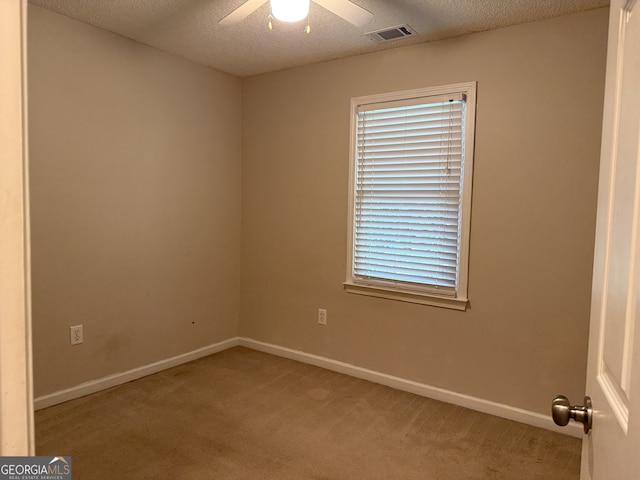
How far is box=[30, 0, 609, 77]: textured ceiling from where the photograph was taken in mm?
2463

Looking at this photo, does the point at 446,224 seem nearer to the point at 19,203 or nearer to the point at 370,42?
the point at 370,42

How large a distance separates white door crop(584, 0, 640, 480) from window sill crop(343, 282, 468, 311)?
2010mm

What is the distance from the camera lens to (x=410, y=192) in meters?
3.11

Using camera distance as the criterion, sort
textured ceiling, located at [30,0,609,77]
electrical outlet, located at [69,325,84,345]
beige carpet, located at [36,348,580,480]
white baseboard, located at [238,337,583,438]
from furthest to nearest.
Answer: electrical outlet, located at [69,325,84,345] → white baseboard, located at [238,337,583,438] → textured ceiling, located at [30,0,609,77] → beige carpet, located at [36,348,580,480]

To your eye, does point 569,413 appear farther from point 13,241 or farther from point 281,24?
point 281,24

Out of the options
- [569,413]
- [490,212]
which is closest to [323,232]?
[490,212]

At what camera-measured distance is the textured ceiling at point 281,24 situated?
246cm

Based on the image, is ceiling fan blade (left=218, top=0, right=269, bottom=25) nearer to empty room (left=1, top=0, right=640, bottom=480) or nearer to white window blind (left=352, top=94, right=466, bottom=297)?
empty room (left=1, top=0, right=640, bottom=480)

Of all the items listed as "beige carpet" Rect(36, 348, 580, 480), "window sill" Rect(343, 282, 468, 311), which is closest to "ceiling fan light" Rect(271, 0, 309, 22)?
"window sill" Rect(343, 282, 468, 311)

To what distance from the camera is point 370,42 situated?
119 inches

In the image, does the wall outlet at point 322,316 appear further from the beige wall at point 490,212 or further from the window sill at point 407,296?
the window sill at point 407,296

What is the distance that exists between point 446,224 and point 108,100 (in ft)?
8.24

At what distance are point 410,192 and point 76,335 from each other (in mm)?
2530

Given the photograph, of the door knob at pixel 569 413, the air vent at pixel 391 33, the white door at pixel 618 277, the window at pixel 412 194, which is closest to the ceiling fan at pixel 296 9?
the air vent at pixel 391 33
